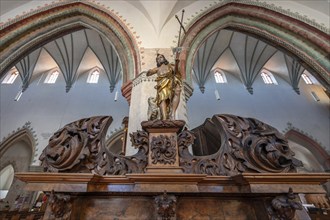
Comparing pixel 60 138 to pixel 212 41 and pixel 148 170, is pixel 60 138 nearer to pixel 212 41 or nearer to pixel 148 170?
pixel 148 170

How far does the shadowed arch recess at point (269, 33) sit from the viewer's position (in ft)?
18.8

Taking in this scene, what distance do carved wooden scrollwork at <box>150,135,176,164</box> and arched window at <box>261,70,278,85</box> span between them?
44.7ft

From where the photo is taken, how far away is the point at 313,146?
11086 mm

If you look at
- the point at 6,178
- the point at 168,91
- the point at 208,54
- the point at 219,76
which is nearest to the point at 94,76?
the point at 208,54

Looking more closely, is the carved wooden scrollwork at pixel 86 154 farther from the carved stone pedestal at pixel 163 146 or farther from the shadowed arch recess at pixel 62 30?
the shadowed arch recess at pixel 62 30

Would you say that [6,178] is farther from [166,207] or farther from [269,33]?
[269,33]

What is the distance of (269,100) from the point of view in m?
12.5

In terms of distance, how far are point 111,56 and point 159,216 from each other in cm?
1208

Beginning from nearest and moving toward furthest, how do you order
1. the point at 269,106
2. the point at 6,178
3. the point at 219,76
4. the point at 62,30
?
the point at 62,30
the point at 269,106
the point at 219,76
the point at 6,178

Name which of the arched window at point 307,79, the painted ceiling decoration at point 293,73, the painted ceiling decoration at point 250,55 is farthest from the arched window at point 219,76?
the arched window at point 307,79

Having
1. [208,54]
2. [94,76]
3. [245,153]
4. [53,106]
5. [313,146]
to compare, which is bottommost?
[245,153]

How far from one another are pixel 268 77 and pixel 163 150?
47.7ft

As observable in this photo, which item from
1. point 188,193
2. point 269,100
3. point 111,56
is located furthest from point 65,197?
point 269,100

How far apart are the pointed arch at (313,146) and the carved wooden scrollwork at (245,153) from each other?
1069cm
